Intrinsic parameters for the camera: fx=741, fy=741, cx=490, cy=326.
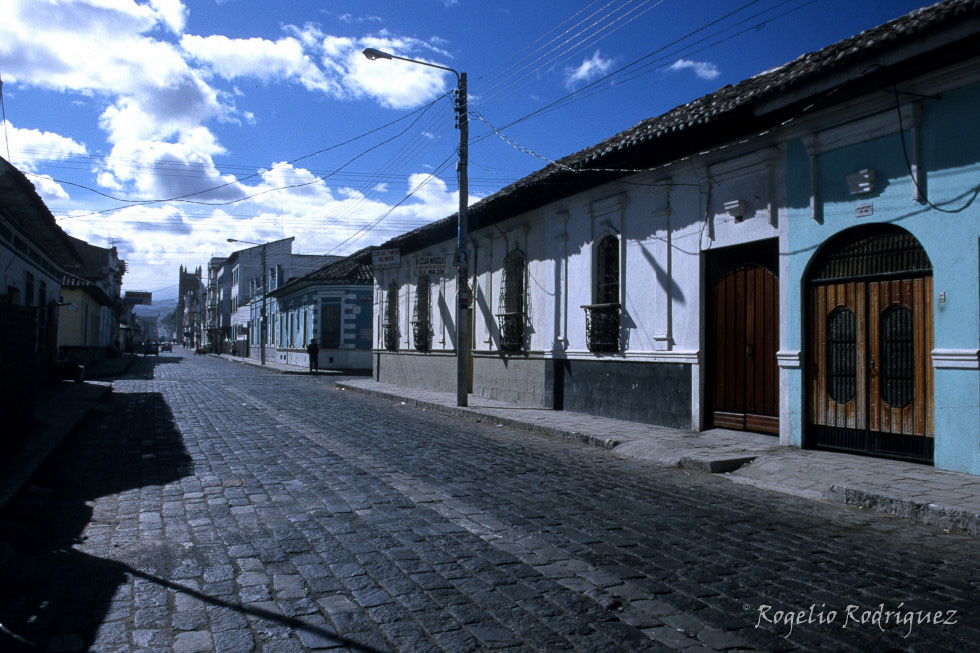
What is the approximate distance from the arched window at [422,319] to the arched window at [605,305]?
9093 mm

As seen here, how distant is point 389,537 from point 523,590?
4.50 ft

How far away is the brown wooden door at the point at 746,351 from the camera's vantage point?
9844 millimetres

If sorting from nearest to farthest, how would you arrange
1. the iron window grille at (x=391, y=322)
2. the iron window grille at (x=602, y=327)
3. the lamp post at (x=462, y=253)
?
the iron window grille at (x=602, y=327) < the lamp post at (x=462, y=253) < the iron window grille at (x=391, y=322)

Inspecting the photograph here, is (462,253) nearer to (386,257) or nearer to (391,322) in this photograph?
(386,257)

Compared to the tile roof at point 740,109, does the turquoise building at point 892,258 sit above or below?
below

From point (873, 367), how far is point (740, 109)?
3.71 m

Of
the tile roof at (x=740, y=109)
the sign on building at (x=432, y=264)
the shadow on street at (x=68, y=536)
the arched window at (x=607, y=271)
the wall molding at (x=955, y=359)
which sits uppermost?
the tile roof at (x=740, y=109)

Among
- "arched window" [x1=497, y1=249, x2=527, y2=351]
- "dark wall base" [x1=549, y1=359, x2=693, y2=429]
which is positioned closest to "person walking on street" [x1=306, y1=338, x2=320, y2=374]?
"arched window" [x1=497, y1=249, x2=527, y2=351]

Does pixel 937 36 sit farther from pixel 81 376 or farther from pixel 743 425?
pixel 81 376

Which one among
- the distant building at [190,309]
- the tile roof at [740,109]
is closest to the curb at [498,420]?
the tile roof at [740,109]

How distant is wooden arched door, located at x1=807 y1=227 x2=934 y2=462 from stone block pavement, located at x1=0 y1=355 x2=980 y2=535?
324 millimetres

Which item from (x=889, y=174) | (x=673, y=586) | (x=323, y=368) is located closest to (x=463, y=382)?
(x=889, y=174)

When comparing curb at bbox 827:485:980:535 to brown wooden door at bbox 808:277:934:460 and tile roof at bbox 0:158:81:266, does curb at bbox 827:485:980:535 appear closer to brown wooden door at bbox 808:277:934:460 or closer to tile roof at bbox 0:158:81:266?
brown wooden door at bbox 808:277:934:460

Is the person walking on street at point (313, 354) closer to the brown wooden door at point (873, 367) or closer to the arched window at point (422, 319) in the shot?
the arched window at point (422, 319)
